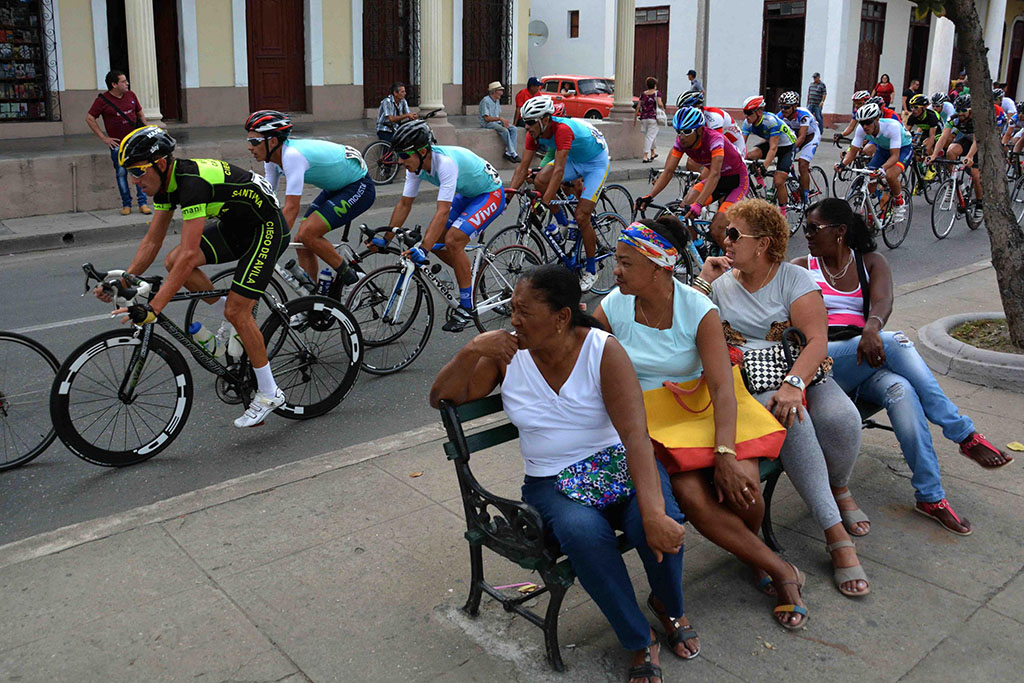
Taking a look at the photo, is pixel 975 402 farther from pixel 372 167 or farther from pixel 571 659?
pixel 372 167

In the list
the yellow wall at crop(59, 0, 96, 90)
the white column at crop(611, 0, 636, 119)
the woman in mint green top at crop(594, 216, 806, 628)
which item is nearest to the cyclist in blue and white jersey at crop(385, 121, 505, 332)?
the woman in mint green top at crop(594, 216, 806, 628)

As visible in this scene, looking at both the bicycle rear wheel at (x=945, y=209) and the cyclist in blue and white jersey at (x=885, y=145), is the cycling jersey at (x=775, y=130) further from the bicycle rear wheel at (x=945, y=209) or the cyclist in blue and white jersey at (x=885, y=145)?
the bicycle rear wheel at (x=945, y=209)

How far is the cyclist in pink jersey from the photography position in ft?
31.2

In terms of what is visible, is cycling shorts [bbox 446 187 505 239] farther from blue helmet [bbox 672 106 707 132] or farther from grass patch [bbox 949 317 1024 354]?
grass patch [bbox 949 317 1024 354]

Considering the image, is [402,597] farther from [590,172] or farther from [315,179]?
[590,172]

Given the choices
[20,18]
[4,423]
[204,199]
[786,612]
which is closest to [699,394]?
[786,612]

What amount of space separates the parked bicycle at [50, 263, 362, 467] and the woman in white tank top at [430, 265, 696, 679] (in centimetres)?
251

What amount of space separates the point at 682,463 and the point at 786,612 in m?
0.70

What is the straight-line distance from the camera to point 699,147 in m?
9.92

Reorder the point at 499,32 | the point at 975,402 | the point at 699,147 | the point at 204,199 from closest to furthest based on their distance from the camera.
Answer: the point at 204,199 → the point at 975,402 → the point at 699,147 → the point at 499,32

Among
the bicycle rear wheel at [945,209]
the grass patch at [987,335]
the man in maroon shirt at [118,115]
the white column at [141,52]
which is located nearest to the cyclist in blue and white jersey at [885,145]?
the bicycle rear wheel at [945,209]

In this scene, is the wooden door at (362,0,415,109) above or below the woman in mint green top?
above

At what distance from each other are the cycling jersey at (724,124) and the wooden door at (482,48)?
13494 millimetres

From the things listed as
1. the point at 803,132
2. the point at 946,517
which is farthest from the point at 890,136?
the point at 946,517
